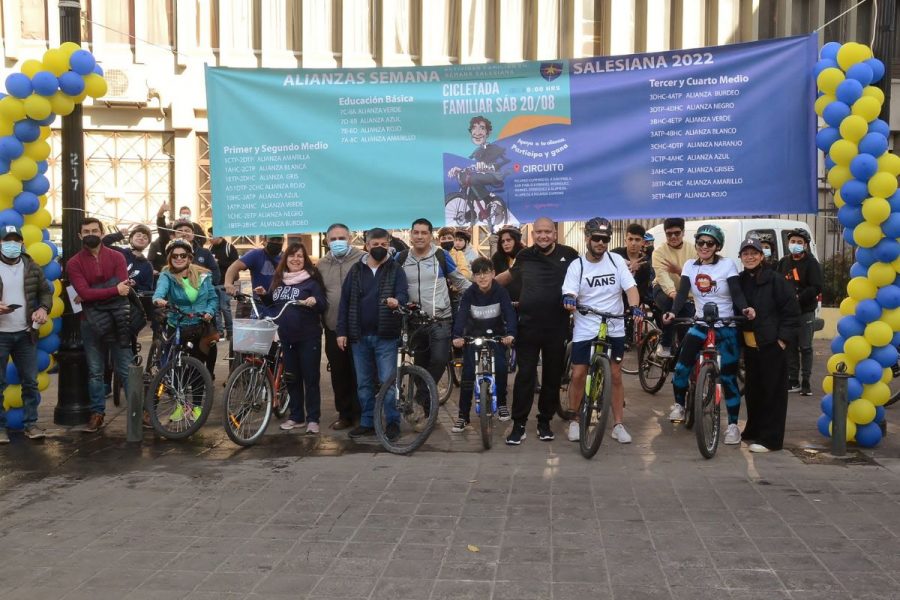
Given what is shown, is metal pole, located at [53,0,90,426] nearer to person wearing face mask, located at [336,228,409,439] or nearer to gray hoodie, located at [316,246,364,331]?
gray hoodie, located at [316,246,364,331]

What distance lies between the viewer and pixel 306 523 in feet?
20.0

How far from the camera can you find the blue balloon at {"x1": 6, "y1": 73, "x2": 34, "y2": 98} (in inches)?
340

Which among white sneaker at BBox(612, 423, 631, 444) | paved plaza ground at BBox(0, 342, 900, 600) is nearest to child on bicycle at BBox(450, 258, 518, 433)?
paved plaza ground at BBox(0, 342, 900, 600)

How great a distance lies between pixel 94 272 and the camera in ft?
29.3

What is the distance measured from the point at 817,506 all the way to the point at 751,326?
2.19 metres

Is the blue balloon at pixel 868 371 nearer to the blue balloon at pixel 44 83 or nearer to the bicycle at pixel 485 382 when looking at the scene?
the bicycle at pixel 485 382

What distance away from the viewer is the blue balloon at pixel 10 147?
867cm

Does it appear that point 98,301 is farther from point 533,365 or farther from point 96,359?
point 533,365

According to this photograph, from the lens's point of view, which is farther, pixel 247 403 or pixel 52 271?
pixel 52 271

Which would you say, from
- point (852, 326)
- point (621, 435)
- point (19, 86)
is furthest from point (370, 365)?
point (852, 326)

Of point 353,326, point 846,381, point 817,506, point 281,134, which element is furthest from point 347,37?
point 817,506

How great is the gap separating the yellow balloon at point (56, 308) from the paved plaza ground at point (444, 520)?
120cm

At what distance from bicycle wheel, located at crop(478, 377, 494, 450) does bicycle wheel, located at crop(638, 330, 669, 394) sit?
3577mm

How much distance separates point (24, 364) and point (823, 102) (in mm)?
7415
